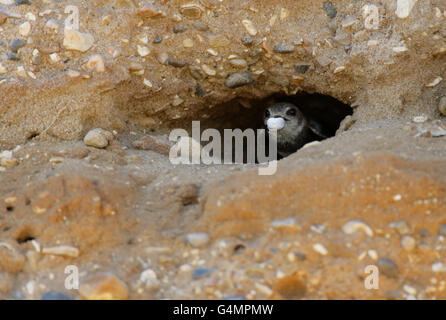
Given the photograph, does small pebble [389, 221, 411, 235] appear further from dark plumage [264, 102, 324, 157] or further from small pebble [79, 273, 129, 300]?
dark plumage [264, 102, 324, 157]

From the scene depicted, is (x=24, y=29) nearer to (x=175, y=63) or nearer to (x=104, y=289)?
(x=175, y=63)

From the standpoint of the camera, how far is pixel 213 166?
10.5 feet

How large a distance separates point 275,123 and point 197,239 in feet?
7.67

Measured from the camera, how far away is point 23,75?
10.7ft

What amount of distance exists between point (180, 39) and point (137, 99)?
495mm

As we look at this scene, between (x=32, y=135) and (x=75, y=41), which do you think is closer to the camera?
(x=32, y=135)

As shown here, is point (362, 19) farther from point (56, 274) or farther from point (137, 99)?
point (56, 274)

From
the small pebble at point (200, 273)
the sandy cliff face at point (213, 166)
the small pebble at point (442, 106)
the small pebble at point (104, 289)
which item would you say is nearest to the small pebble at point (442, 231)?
the sandy cliff face at point (213, 166)

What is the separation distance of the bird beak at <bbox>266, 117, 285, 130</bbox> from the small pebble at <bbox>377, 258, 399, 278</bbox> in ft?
8.04

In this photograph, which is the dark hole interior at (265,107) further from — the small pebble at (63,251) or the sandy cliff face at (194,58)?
the small pebble at (63,251)

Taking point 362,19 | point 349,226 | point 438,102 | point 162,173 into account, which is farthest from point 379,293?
point 362,19

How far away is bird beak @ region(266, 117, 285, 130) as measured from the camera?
4.57 meters

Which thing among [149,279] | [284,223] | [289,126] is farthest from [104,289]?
[289,126]

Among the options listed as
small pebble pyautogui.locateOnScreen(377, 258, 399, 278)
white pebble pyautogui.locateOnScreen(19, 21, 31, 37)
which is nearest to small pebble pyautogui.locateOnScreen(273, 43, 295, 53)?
white pebble pyautogui.locateOnScreen(19, 21, 31, 37)
